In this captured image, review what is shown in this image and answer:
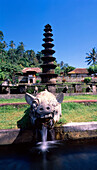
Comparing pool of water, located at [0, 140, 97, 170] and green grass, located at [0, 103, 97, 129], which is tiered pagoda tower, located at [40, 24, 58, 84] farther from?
pool of water, located at [0, 140, 97, 170]

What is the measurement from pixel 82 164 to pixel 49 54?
1596cm

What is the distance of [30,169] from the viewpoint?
2.96 metres

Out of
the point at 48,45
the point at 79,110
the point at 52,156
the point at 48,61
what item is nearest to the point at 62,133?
the point at 52,156

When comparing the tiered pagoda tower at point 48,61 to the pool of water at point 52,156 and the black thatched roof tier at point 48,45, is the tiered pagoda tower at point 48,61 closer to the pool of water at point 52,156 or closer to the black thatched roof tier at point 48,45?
the black thatched roof tier at point 48,45

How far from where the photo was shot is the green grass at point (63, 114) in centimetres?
463

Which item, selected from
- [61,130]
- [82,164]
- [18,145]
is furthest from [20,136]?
[82,164]

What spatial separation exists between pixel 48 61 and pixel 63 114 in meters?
12.7

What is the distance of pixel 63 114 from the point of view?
544 centimetres

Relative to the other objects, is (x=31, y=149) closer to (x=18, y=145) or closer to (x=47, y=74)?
(x=18, y=145)

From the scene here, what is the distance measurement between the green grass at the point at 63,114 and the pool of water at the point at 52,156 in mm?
851

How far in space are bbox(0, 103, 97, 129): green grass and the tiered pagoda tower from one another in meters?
10.1

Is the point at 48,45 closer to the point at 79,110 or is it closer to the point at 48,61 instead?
the point at 48,61

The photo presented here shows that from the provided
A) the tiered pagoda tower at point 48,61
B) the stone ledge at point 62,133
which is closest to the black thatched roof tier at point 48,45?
the tiered pagoda tower at point 48,61

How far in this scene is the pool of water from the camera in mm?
3062
